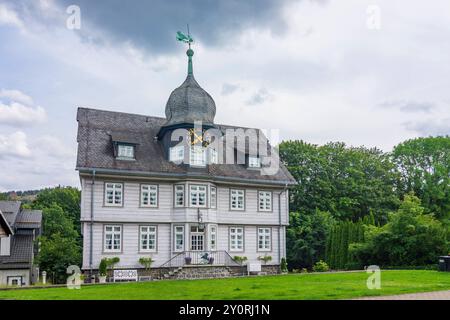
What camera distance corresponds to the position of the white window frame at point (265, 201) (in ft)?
104

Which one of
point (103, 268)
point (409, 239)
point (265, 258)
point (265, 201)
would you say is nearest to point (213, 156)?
point (265, 201)

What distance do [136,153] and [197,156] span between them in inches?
132

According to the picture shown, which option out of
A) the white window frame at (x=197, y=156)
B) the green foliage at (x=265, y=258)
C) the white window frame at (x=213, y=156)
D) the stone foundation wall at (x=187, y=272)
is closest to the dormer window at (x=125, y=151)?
the white window frame at (x=197, y=156)

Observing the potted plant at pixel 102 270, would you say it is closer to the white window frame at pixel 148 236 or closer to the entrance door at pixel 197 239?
the white window frame at pixel 148 236

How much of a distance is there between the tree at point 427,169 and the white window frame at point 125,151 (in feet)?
91.1

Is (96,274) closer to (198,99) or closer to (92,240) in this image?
(92,240)

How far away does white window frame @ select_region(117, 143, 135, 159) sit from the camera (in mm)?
28337

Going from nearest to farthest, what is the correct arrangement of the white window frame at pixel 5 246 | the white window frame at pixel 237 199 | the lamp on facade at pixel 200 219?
the lamp on facade at pixel 200 219 < the white window frame at pixel 5 246 < the white window frame at pixel 237 199

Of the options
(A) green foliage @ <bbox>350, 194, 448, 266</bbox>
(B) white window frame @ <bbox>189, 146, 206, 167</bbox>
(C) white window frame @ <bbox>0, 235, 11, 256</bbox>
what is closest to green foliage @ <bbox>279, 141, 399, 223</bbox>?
(A) green foliage @ <bbox>350, 194, 448, 266</bbox>

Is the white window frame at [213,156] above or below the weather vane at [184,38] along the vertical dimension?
below

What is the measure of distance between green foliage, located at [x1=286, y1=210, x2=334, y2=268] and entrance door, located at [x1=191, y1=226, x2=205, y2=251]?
11662mm

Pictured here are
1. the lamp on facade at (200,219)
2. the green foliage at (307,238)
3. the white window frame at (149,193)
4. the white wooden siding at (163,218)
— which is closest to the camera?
the white wooden siding at (163,218)

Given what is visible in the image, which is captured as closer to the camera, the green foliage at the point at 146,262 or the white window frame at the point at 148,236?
the green foliage at the point at 146,262

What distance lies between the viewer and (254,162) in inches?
1267
